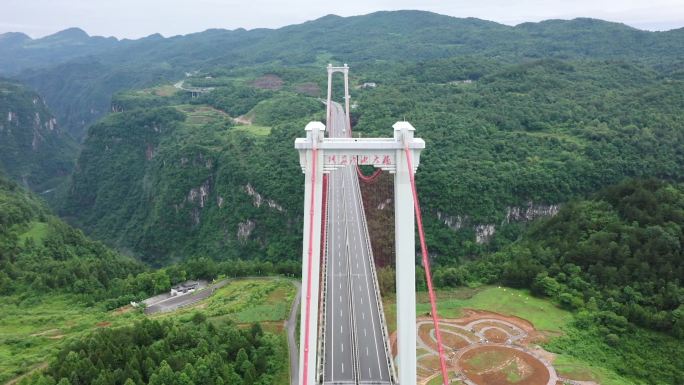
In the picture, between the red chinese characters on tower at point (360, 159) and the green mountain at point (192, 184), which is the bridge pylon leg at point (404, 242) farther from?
the green mountain at point (192, 184)

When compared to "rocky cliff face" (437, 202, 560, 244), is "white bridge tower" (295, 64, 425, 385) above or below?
above

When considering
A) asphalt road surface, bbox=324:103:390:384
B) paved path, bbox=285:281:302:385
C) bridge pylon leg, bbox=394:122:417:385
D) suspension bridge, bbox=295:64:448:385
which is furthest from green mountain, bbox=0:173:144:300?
bridge pylon leg, bbox=394:122:417:385

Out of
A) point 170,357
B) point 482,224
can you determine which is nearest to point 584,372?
point 170,357

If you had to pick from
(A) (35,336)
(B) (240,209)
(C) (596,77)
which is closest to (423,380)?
(A) (35,336)

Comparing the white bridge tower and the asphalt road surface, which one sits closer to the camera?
the white bridge tower

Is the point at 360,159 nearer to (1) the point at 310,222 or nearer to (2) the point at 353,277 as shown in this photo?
(1) the point at 310,222

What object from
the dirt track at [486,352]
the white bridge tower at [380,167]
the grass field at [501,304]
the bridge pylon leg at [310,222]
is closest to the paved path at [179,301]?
the grass field at [501,304]

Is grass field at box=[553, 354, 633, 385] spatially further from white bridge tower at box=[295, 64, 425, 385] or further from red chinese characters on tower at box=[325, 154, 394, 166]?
red chinese characters on tower at box=[325, 154, 394, 166]
